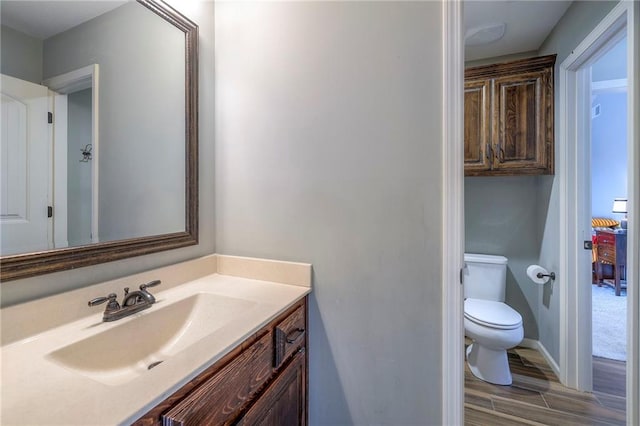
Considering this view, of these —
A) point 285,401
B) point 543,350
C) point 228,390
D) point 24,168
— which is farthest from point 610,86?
point 24,168

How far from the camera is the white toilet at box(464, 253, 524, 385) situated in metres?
1.76

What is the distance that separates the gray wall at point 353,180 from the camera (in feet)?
3.47

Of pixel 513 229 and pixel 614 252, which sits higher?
pixel 513 229

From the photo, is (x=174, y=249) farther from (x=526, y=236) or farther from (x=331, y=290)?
(x=526, y=236)

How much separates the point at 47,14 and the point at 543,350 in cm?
335

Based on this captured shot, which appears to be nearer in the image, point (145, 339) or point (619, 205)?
point (145, 339)

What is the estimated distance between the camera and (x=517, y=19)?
1851mm

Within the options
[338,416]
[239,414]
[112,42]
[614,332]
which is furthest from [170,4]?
[614,332]

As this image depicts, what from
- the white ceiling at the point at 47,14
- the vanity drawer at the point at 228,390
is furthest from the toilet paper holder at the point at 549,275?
the white ceiling at the point at 47,14

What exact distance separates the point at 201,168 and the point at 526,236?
2.49 m

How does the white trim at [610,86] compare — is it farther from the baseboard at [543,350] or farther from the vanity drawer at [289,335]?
the vanity drawer at [289,335]

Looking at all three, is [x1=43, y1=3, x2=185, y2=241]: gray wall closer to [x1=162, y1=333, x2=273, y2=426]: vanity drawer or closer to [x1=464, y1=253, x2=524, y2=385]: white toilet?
[x1=162, y1=333, x2=273, y2=426]: vanity drawer

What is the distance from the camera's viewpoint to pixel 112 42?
1.00 metres

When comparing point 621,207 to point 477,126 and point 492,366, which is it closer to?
point 477,126
